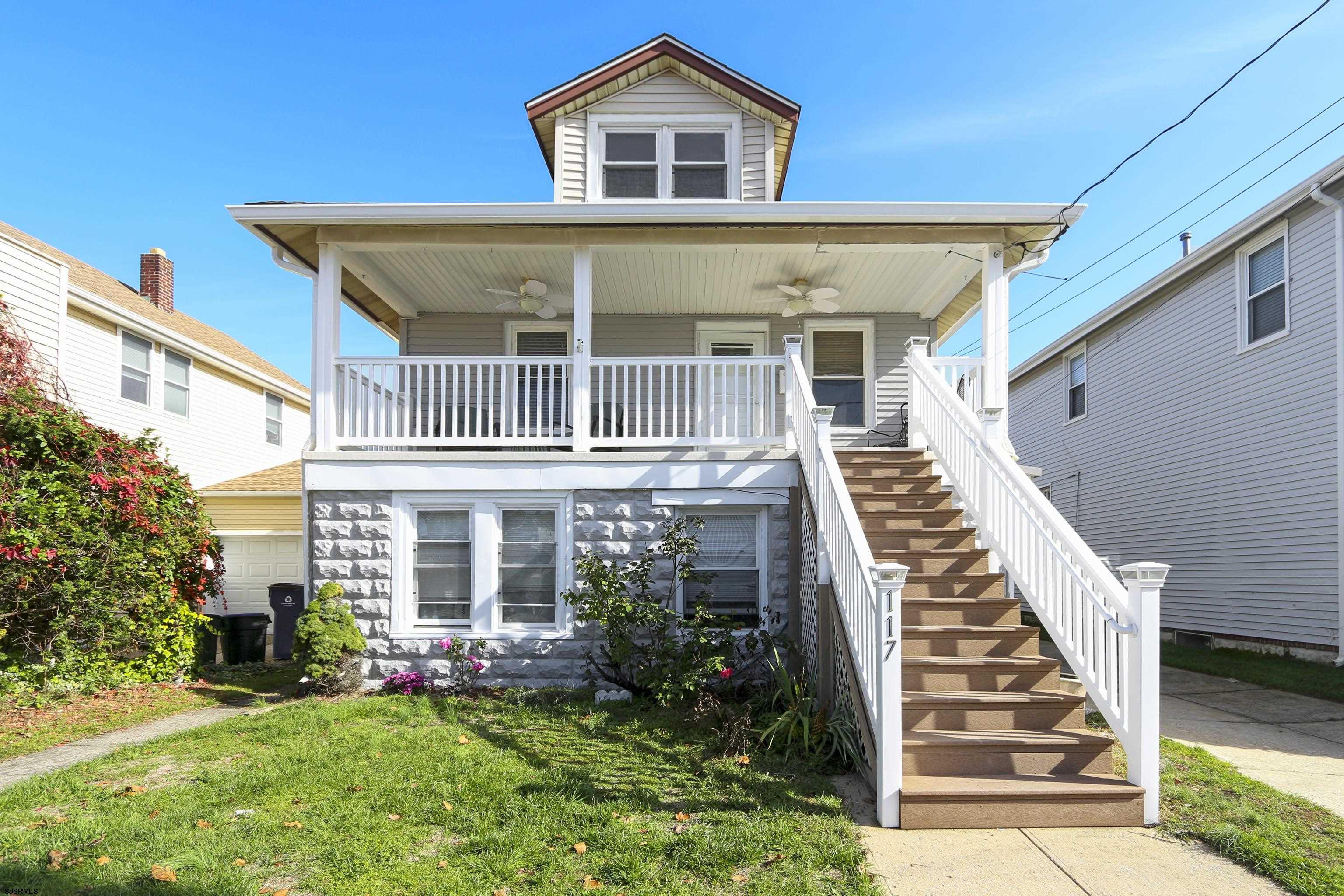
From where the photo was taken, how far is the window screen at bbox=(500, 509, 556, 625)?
25.3ft

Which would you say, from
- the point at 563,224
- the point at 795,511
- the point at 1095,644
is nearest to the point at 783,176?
the point at 563,224

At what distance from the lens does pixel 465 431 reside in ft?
25.2

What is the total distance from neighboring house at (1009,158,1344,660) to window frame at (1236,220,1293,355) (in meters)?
0.02

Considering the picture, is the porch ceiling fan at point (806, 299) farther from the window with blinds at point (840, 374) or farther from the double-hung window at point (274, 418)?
the double-hung window at point (274, 418)

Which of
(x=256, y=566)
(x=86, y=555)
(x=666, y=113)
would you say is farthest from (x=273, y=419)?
(x=666, y=113)

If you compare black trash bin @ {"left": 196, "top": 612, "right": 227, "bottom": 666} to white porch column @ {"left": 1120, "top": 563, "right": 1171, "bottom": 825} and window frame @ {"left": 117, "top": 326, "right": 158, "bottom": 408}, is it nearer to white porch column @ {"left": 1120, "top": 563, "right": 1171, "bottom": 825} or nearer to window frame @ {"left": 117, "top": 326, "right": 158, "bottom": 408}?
window frame @ {"left": 117, "top": 326, "right": 158, "bottom": 408}

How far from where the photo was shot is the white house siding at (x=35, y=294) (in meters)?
9.98

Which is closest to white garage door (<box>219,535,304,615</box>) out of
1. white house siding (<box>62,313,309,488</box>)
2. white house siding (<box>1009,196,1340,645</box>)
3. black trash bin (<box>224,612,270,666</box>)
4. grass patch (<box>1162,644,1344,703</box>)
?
white house siding (<box>62,313,309,488</box>)

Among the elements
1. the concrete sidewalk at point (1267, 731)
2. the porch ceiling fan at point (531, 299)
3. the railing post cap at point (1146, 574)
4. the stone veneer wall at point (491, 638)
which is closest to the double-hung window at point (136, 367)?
the porch ceiling fan at point (531, 299)

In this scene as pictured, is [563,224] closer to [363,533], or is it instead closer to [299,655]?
[363,533]

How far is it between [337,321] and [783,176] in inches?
240

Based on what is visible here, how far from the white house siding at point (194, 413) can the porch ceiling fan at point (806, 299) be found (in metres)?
7.68

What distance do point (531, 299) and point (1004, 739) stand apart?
267 inches

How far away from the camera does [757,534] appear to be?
7.77 meters
